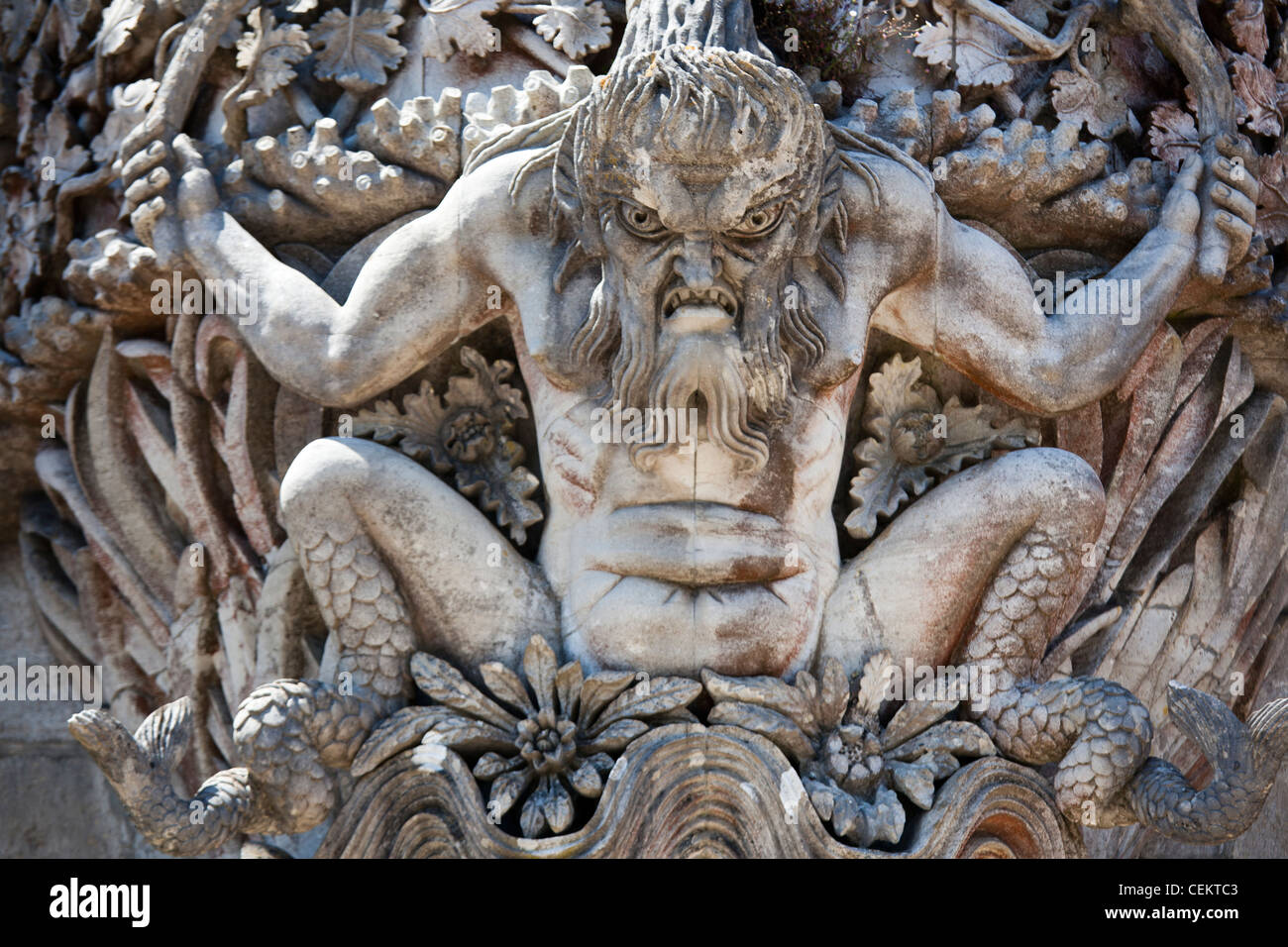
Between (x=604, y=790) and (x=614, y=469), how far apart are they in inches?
30.6

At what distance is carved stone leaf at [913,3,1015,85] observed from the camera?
5.66 metres

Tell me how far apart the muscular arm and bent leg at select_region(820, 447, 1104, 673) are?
116 centimetres

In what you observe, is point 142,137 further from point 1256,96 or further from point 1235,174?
point 1256,96

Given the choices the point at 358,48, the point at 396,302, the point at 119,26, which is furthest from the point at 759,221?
the point at 119,26

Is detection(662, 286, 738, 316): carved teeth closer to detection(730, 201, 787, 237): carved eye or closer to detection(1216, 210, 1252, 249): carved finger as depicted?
detection(730, 201, 787, 237): carved eye

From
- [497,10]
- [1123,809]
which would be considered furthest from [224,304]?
[1123,809]

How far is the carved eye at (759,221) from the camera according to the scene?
5.09 m

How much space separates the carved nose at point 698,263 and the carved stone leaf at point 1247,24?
1814 mm

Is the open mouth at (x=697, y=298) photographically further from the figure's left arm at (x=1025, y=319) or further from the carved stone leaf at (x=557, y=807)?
the carved stone leaf at (x=557, y=807)

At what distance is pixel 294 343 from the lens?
17.9 ft

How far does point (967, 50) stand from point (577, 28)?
1.01 m

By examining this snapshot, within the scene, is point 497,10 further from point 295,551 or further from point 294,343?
point 295,551

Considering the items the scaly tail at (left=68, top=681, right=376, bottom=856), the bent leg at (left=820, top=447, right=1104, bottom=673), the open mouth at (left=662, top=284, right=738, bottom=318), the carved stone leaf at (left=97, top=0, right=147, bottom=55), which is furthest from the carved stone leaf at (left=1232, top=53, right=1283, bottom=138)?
the carved stone leaf at (left=97, top=0, right=147, bottom=55)

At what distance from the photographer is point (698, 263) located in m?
5.08
